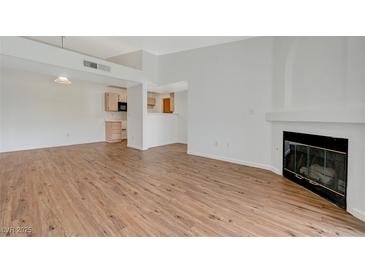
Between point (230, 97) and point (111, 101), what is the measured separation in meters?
5.28

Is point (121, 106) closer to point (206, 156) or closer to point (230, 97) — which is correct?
point (206, 156)

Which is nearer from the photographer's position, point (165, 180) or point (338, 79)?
point (338, 79)

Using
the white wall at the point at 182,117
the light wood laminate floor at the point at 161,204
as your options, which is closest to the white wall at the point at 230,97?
the light wood laminate floor at the point at 161,204

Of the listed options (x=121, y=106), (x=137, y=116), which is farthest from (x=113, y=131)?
(x=137, y=116)

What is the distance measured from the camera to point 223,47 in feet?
14.6

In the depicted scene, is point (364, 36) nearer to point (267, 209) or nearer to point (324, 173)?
point (324, 173)

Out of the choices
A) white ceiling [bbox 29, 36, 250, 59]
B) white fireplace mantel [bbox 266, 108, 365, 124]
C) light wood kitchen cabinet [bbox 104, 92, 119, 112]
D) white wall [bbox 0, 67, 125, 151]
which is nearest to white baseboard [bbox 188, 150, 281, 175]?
white fireplace mantel [bbox 266, 108, 365, 124]

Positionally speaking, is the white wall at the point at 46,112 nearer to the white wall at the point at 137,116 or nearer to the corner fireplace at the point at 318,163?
the white wall at the point at 137,116

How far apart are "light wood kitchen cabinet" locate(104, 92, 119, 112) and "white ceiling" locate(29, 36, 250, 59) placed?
6.75 ft

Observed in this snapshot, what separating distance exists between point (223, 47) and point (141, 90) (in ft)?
9.00

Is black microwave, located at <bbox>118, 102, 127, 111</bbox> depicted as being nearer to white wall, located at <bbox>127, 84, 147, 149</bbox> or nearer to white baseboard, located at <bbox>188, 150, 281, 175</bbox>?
white wall, located at <bbox>127, 84, 147, 149</bbox>

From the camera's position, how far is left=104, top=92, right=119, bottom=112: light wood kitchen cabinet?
751cm

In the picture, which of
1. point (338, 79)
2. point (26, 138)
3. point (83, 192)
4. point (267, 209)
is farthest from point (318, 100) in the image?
point (26, 138)

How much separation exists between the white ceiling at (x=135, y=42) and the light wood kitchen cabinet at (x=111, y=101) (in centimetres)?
206
